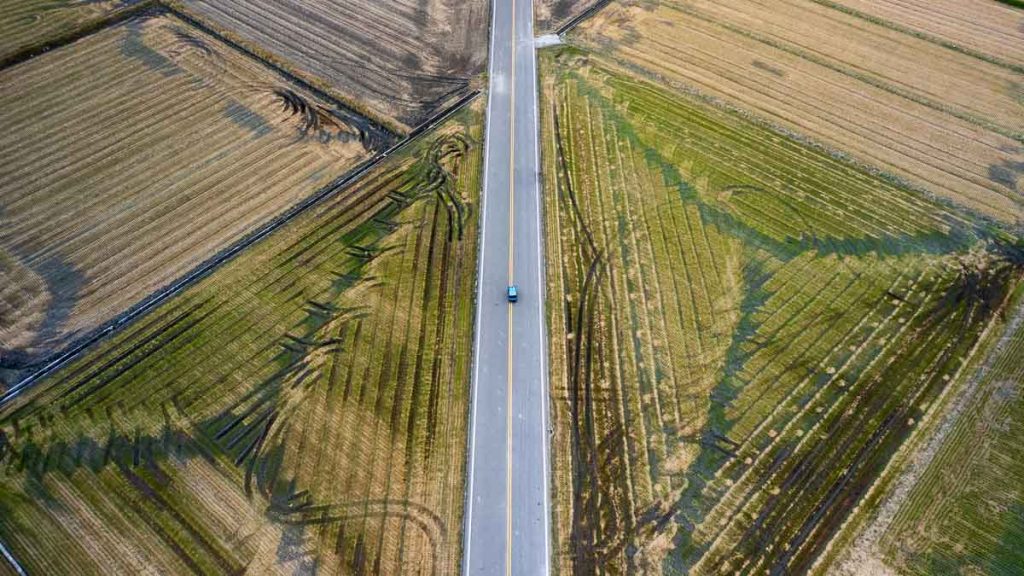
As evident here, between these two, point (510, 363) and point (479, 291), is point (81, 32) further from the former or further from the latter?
point (510, 363)

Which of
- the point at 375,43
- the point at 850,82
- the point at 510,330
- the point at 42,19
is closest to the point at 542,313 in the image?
the point at 510,330

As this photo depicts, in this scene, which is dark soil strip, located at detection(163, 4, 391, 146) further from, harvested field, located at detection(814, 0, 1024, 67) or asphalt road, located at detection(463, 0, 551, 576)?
harvested field, located at detection(814, 0, 1024, 67)

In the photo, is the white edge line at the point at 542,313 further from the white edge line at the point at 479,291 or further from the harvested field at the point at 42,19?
the harvested field at the point at 42,19

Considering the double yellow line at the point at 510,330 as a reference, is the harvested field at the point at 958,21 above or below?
above

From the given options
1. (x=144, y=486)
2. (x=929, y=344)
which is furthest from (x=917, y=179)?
(x=144, y=486)

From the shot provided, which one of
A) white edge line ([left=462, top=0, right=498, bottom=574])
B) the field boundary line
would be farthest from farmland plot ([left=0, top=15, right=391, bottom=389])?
white edge line ([left=462, top=0, right=498, bottom=574])

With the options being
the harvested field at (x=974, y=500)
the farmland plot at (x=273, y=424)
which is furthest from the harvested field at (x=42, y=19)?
the harvested field at (x=974, y=500)

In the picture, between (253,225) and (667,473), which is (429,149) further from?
(667,473)
